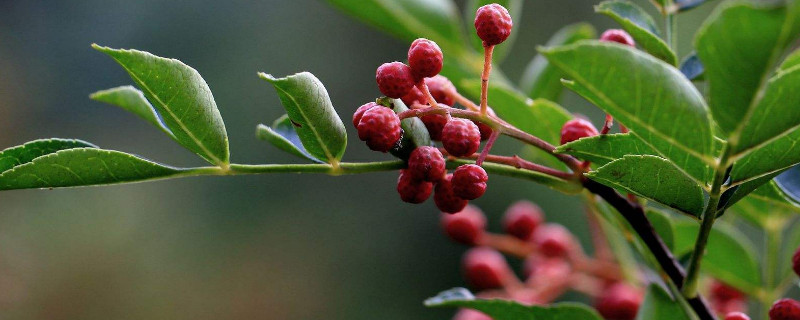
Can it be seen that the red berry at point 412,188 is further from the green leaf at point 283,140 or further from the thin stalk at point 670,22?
the thin stalk at point 670,22

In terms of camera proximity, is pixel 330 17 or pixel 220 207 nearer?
pixel 220 207

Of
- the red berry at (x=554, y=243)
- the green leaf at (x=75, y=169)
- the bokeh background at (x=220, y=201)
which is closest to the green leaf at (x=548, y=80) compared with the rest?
the red berry at (x=554, y=243)

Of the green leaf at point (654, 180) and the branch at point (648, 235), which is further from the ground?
the green leaf at point (654, 180)

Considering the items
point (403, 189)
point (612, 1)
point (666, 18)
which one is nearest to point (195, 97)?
point (403, 189)

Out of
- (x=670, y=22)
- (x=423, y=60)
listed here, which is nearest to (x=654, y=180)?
(x=423, y=60)

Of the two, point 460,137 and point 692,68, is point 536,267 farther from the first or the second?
point 460,137

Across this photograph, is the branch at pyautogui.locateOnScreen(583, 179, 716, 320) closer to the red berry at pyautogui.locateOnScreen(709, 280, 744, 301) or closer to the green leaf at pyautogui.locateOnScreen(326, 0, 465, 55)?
the red berry at pyautogui.locateOnScreen(709, 280, 744, 301)

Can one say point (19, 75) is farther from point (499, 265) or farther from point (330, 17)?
point (499, 265)
